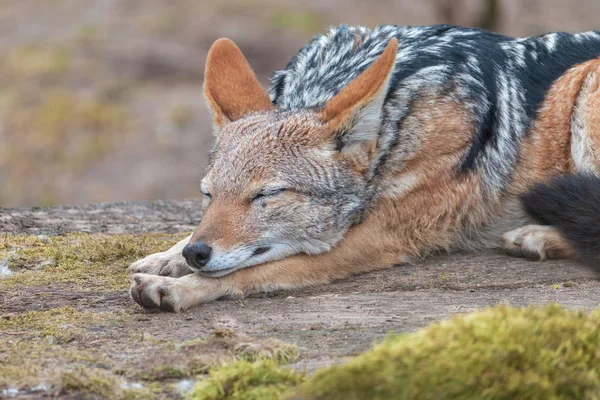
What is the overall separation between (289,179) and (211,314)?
98 centimetres

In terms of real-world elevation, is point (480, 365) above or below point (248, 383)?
above

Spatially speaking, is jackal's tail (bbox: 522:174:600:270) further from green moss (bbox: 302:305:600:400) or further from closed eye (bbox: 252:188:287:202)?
green moss (bbox: 302:305:600:400)

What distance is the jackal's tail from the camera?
5230 millimetres

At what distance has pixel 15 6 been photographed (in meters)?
17.5

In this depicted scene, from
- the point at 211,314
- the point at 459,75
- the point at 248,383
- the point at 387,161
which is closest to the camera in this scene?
the point at 248,383

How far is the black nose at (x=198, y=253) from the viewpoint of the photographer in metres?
4.83

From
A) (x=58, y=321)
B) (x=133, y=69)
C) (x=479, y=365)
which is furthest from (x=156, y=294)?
(x=133, y=69)

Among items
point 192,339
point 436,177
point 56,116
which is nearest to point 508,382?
point 192,339

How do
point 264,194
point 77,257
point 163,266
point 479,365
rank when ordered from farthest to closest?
point 77,257 → point 163,266 → point 264,194 → point 479,365

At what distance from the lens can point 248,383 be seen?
11.5 ft

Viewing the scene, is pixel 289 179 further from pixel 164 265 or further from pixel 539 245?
pixel 539 245

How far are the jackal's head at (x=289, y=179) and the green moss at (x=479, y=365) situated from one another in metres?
1.84

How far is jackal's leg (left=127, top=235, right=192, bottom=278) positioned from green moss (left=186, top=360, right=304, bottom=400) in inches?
71.4

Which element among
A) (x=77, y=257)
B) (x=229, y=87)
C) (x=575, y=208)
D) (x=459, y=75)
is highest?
(x=459, y=75)
